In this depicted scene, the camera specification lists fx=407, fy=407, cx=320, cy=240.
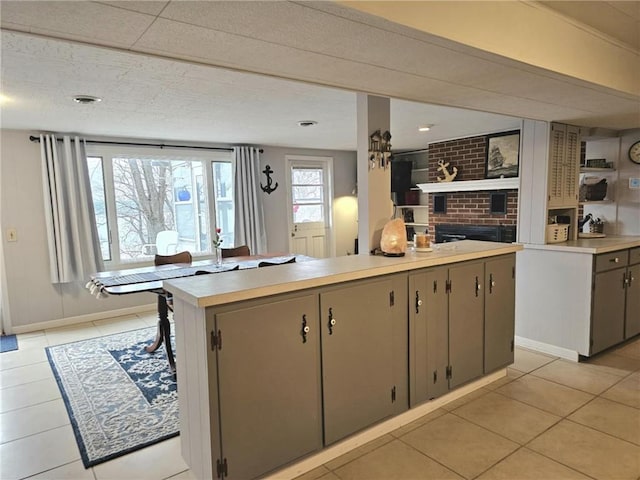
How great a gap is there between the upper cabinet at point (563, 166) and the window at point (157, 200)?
413 cm

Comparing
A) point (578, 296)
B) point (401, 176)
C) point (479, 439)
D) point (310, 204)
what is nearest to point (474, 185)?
point (401, 176)

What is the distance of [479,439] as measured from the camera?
230 cm

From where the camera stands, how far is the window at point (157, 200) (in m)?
5.11

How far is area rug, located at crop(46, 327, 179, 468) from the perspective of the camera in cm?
242

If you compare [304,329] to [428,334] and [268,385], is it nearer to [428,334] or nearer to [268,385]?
[268,385]

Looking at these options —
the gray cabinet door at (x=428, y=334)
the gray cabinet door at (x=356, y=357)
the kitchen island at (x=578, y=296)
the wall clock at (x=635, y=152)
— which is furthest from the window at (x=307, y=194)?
the gray cabinet door at (x=356, y=357)

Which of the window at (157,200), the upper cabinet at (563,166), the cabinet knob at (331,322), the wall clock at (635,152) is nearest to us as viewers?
the cabinet knob at (331,322)

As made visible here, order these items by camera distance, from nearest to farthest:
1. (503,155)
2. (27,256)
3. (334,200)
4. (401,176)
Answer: (27,256) < (503,155) < (401,176) < (334,200)

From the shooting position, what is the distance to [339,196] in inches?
286

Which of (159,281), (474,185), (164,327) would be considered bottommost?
(164,327)

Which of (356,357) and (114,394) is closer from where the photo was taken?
(356,357)

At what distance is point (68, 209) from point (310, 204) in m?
3.58

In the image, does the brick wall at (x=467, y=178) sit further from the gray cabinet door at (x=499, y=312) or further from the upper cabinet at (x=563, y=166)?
the gray cabinet door at (x=499, y=312)

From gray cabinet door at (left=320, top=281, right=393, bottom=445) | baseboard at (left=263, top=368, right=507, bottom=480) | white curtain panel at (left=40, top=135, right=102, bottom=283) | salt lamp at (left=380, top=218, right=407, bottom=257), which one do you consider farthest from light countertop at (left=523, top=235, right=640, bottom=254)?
white curtain panel at (left=40, top=135, right=102, bottom=283)
